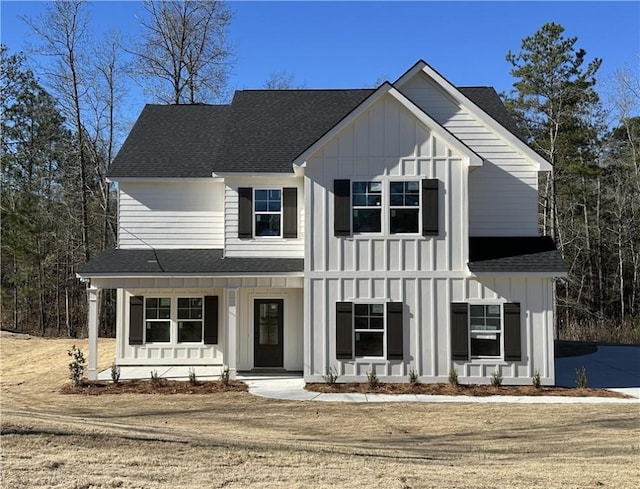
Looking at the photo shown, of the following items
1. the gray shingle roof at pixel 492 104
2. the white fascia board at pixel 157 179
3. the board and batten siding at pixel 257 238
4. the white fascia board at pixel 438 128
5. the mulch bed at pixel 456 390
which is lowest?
the mulch bed at pixel 456 390

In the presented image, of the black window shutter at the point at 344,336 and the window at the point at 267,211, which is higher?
the window at the point at 267,211

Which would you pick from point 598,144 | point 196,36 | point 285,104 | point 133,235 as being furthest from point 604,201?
point 133,235

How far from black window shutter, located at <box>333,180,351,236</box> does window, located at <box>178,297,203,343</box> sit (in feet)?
16.6

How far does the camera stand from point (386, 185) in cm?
1484

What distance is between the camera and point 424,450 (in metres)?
8.65

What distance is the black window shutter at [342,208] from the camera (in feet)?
48.4

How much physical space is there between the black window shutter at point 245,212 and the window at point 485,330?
6171mm

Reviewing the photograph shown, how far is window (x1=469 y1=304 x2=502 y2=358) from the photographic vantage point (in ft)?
47.5

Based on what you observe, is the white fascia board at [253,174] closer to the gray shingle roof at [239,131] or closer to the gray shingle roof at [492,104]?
the gray shingle roof at [239,131]

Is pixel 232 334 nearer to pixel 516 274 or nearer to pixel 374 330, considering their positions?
pixel 374 330

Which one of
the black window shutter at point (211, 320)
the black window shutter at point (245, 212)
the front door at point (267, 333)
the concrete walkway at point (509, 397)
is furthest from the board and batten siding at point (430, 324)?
the black window shutter at point (211, 320)

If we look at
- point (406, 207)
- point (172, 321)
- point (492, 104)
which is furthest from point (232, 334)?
point (492, 104)

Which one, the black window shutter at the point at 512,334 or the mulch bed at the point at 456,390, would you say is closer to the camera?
the mulch bed at the point at 456,390

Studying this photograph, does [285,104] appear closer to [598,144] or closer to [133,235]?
[133,235]
